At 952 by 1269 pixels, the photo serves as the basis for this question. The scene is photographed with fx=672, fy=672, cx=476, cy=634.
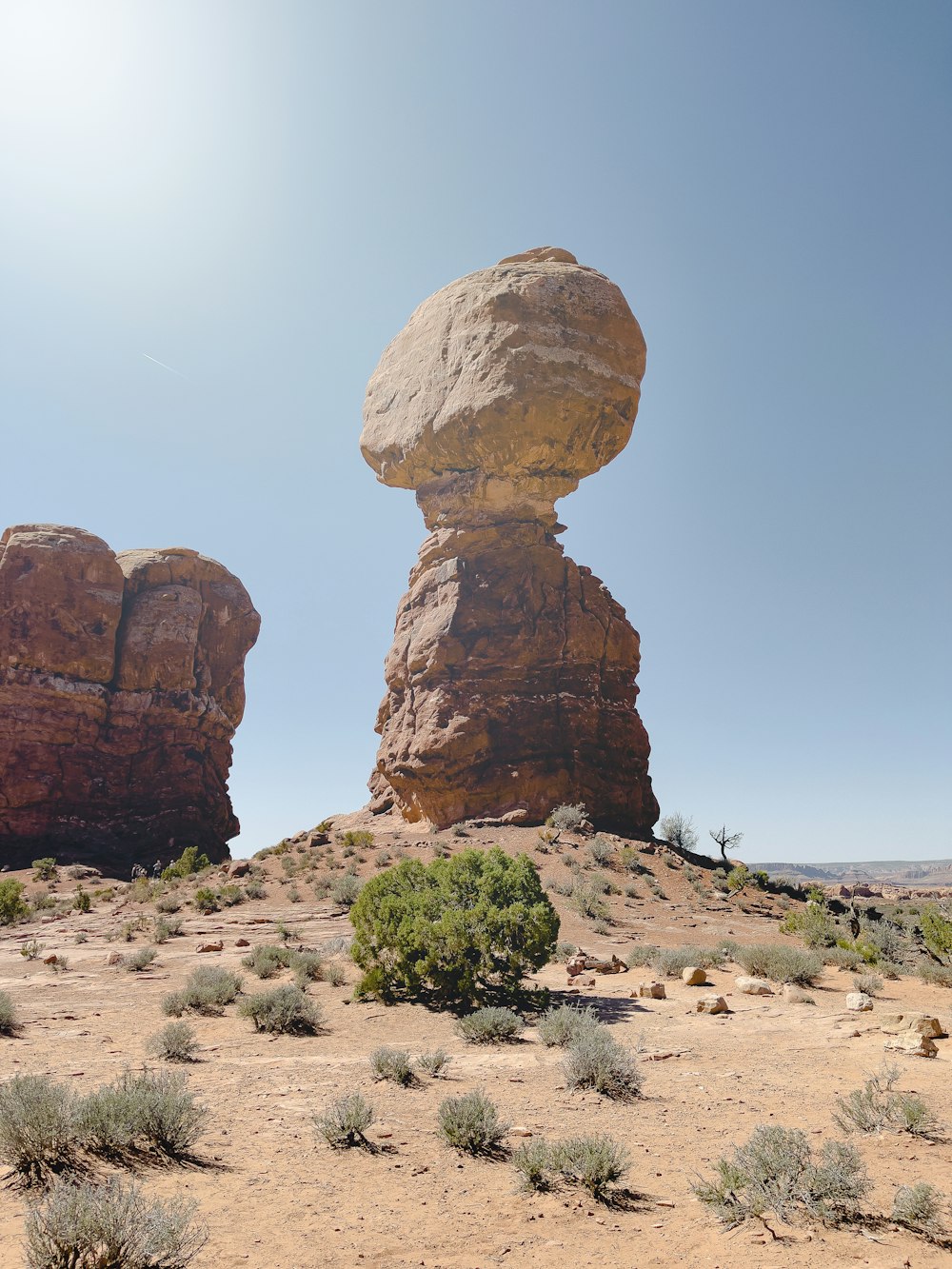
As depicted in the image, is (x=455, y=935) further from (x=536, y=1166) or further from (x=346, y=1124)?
(x=536, y=1166)

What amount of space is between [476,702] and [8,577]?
94.6ft

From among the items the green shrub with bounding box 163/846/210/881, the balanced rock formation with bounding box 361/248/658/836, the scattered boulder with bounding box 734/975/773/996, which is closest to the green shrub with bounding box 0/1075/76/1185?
the scattered boulder with bounding box 734/975/773/996

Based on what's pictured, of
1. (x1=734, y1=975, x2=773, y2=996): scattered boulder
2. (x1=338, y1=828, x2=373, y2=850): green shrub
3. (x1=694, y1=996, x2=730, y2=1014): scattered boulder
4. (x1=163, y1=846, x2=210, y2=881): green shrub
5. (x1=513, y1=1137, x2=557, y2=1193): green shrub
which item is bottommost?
(x1=734, y1=975, x2=773, y2=996): scattered boulder

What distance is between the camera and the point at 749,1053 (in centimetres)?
805

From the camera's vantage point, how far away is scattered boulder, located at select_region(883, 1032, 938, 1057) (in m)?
7.51

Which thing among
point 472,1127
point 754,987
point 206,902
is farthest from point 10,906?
point 472,1127

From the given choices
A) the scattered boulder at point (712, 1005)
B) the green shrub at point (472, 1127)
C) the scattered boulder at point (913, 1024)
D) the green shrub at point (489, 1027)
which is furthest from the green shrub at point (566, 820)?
the green shrub at point (472, 1127)

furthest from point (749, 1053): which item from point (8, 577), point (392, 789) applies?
point (8, 577)

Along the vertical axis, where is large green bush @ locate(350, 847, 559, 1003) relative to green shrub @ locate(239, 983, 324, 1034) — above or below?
above

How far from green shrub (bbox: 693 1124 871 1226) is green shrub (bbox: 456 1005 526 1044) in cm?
448

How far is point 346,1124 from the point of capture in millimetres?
5418

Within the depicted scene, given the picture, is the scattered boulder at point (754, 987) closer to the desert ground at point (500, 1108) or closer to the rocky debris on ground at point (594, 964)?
the desert ground at point (500, 1108)

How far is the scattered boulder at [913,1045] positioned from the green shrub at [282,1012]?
23.8 ft

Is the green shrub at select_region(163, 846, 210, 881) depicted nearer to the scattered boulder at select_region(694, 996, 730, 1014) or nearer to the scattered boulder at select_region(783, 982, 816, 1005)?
the scattered boulder at select_region(694, 996, 730, 1014)
